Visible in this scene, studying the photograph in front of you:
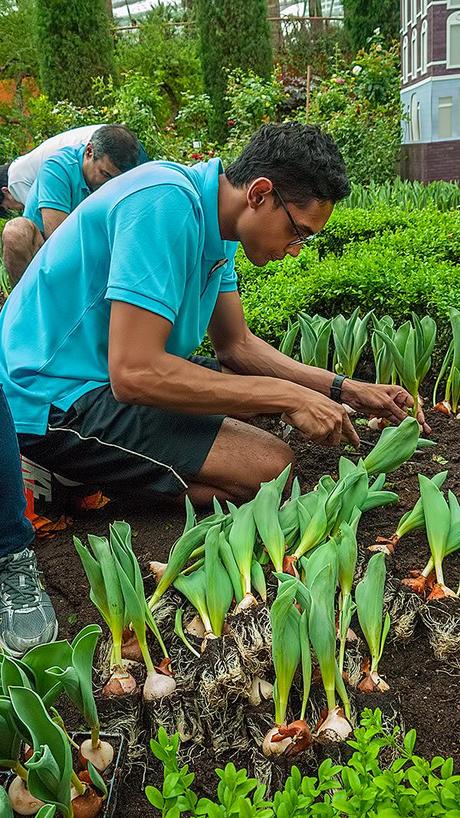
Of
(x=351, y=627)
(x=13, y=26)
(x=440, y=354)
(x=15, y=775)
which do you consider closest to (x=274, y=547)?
(x=351, y=627)

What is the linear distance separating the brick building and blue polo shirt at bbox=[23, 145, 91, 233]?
5.00 m

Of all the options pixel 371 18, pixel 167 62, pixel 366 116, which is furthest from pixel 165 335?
pixel 371 18

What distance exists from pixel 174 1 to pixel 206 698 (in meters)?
23.3

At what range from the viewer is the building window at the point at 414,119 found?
9062 millimetres

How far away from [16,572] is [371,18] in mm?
17106

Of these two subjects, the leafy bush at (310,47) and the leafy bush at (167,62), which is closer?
the leafy bush at (167,62)

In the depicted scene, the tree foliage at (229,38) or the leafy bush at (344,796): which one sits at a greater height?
the tree foliage at (229,38)

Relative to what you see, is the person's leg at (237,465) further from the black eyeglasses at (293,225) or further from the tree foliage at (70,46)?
the tree foliage at (70,46)

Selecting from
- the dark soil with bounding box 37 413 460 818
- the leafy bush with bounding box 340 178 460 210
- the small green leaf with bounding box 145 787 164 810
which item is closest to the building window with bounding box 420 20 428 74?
the leafy bush with bounding box 340 178 460 210

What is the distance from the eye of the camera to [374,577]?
1670mm

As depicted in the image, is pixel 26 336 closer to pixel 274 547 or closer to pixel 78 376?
pixel 78 376

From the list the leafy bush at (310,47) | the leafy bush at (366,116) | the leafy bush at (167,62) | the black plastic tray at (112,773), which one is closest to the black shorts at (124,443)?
the black plastic tray at (112,773)

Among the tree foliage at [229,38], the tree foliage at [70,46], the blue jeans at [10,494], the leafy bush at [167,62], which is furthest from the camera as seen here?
the leafy bush at [167,62]

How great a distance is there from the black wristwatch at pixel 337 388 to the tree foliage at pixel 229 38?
1204cm
